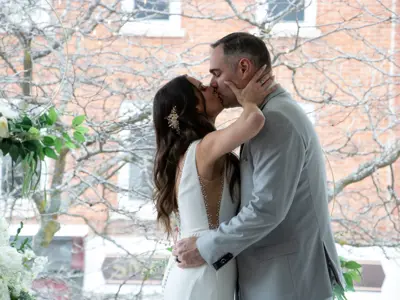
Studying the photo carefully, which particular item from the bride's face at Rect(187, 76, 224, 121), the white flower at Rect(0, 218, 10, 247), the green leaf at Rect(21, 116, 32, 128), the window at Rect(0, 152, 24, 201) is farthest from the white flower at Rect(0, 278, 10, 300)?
the window at Rect(0, 152, 24, 201)

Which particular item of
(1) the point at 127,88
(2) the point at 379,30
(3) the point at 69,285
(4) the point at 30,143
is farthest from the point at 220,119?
(4) the point at 30,143

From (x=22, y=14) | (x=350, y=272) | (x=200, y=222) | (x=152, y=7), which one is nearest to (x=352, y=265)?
(x=350, y=272)

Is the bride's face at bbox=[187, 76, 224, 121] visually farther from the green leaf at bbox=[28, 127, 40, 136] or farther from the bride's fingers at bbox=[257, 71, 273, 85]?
the green leaf at bbox=[28, 127, 40, 136]

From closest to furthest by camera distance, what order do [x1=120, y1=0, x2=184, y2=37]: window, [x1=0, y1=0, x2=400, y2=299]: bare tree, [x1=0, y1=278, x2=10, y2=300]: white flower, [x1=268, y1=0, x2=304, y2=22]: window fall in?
1. [x1=0, y1=278, x2=10, y2=300]: white flower
2. [x1=268, y1=0, x2=304, y2=22]: window
3. [x1=0, y1=0, x2=400, y2=299]: bare tree
4. [x1=120, y1=0, x2=184, y2=37]: window

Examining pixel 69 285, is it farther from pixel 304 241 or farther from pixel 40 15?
pixel 304 241

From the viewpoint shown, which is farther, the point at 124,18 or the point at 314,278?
the point at 124,18

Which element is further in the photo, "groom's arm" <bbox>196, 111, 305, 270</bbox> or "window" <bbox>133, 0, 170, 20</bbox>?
"window" <bbox>133, 0, 170, 20</bbox>

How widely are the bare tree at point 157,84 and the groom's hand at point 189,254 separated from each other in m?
1.50

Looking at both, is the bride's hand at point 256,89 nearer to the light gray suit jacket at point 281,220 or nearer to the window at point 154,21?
the light gray suit jacket at point 281,220

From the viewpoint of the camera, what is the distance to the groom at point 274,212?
6.10 feet

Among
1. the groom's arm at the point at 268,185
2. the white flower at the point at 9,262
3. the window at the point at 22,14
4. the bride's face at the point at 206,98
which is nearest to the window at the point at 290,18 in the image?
the window at the point at 22,14

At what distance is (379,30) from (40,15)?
6.08 ft

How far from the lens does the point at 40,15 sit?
3670mm

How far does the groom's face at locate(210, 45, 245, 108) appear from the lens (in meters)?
1.98
